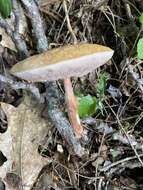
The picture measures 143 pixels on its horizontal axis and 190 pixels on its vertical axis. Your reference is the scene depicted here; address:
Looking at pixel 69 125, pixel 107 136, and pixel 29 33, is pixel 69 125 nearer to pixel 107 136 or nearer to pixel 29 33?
pixel 107 136

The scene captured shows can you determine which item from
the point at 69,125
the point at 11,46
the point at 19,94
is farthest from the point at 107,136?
the point at 11,46

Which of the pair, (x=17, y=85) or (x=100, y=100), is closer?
(x=17, y=85)

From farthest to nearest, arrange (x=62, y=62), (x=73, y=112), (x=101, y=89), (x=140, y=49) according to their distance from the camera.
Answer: (x=101, y=89) < (x=140, y=49) < (x=73, y=112) < (x=62, y=62)

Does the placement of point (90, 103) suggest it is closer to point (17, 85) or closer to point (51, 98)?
point (51, 98)

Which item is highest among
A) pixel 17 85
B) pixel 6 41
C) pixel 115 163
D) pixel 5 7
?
pixel 5 7

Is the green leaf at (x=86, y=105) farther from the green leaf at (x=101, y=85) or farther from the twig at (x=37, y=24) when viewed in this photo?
the twig at (x=37, y=24)

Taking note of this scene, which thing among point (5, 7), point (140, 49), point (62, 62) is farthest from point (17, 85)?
point (140, 49)
